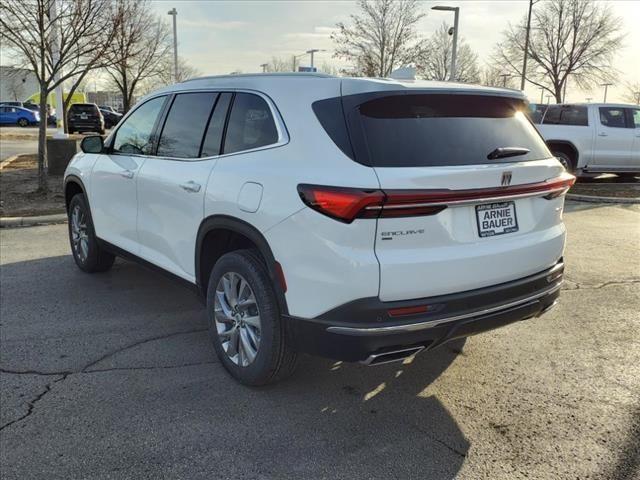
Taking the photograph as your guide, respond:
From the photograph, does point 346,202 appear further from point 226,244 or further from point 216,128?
point 216,128

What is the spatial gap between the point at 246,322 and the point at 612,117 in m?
12.8

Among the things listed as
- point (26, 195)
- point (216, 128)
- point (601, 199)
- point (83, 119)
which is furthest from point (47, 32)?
point (83, 119)

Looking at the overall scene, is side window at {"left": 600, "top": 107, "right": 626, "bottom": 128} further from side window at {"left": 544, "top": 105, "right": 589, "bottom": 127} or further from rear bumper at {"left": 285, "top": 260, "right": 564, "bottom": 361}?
rear bumper at {"left": 285, "top": 260, "right": 564, "bottom": 361}

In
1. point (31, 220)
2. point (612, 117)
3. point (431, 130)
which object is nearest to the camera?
point (431, 130)

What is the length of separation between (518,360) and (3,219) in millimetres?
7599

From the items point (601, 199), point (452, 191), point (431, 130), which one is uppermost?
point (431, 130)

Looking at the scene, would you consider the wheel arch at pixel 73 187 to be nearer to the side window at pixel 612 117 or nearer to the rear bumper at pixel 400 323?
the rear bumper at pixel 400 323

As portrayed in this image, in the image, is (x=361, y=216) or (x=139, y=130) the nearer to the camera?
(x=361, y=216)

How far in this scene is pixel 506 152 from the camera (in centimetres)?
315

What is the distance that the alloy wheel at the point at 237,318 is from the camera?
3391 millimetres

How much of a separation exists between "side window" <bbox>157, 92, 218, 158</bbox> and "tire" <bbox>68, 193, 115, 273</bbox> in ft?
5.56

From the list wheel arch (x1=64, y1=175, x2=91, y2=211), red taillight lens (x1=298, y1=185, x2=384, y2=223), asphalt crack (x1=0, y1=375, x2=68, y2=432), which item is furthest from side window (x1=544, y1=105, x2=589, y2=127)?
asphalt crack (x1=0, y1=375, x2=68, y2=432)

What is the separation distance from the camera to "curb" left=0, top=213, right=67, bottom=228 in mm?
8359

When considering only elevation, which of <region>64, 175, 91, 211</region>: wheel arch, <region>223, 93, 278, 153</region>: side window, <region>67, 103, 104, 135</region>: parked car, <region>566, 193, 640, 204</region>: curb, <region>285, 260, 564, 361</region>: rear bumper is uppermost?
<region>67, 103, 104, 135</region>: parked car
